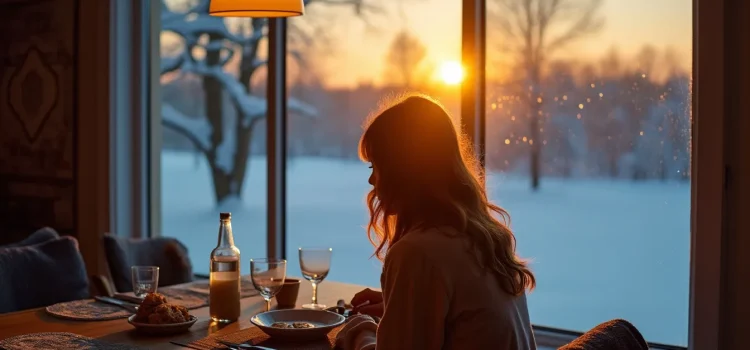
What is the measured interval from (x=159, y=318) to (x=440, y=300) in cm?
85

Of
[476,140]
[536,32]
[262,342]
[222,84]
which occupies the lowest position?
[262,342]

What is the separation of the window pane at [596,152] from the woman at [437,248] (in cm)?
148

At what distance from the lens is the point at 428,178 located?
1.60m

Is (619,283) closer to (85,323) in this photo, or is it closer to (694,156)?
(694,156)

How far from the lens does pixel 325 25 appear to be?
3736 mm

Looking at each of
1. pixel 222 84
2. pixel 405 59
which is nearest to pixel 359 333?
pixel 405 59

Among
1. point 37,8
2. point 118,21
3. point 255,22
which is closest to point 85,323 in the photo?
point 255,22

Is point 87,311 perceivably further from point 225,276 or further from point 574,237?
point 574,237

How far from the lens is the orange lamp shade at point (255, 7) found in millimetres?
2262

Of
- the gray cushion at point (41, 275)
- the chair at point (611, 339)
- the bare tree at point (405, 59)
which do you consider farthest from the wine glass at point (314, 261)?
the bare tree at point (405, 59)

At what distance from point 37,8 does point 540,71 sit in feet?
8.95

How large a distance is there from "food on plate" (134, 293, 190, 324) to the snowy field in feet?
2.12

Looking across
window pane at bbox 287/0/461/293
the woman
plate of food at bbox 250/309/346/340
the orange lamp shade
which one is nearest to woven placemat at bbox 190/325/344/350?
plate of food at bbox 250/309/346/340

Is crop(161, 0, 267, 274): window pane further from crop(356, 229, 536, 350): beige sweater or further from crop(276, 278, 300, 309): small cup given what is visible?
crop(356, 229, 536, 350): beige sweater
